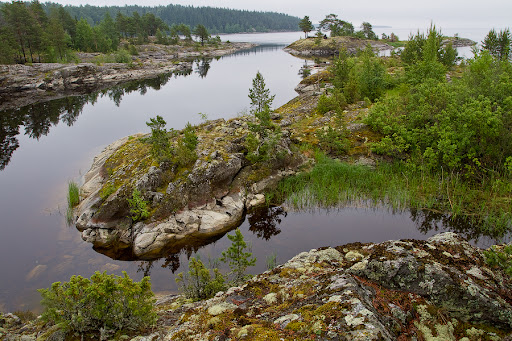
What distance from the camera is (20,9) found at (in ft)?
197

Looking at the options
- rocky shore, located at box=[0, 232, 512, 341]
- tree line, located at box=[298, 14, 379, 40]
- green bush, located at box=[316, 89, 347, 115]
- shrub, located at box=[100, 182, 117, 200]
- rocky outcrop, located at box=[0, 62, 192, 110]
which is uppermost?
tree line, located at box=[298, 14, 379, 40]

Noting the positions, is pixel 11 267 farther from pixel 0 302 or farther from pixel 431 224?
pixel 431 224

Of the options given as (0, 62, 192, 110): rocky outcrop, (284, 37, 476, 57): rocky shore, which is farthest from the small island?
(284, 37, 476, 57): rocky shore

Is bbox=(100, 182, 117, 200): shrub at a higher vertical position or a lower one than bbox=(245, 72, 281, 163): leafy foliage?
lower

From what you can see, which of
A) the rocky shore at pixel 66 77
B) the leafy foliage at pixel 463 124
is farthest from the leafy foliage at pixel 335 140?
the rocky shore at pixel 66 77

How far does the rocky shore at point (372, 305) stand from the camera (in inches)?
201

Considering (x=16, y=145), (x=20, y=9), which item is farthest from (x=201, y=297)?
(x=20, y=9)

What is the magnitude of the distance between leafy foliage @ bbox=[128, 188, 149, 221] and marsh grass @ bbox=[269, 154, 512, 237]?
6897 millimetres

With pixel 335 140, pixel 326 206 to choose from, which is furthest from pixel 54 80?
pixel 326 206

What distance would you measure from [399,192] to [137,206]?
13579mm

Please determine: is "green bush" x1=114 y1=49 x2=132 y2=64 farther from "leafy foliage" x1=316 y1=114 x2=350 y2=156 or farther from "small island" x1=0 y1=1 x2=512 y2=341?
"leafy foliage" x1=316 y1=114 x2=350 y2=156

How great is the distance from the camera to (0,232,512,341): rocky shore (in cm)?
512

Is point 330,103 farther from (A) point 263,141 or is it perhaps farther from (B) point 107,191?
(B) point 107,191

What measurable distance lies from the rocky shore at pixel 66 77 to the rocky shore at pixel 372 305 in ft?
166
